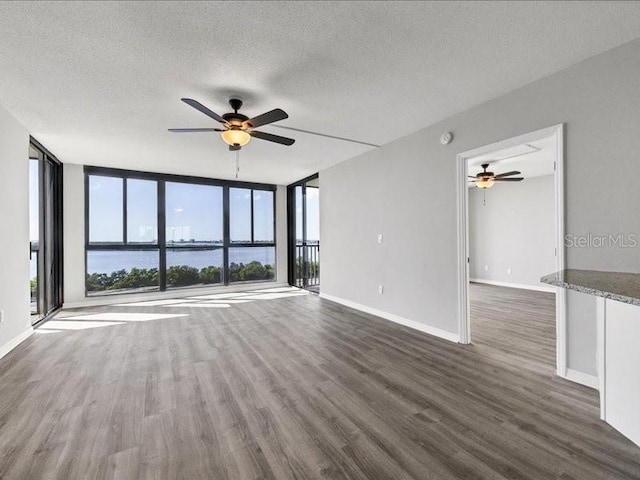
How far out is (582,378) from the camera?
2318 millimetres

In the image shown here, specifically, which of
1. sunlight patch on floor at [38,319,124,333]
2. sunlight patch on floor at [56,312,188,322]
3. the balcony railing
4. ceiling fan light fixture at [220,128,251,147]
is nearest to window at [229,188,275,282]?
the balcony railing

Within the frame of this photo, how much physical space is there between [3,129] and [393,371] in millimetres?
4569

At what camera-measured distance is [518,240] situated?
691 centimetres

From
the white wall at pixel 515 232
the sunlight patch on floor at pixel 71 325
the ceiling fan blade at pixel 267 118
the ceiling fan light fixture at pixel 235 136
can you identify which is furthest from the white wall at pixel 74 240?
the white wall at pixel 515 232

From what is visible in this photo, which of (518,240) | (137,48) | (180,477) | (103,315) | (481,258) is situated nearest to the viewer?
(180,477)

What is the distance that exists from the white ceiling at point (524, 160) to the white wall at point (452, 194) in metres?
1.19

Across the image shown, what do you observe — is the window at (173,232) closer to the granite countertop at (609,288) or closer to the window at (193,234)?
the window at (193,234)

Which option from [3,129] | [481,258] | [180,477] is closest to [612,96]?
[180,477]

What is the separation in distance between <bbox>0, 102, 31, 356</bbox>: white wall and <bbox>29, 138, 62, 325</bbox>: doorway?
0.57 m

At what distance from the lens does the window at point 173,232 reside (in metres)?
5.60

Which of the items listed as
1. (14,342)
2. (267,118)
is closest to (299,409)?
(267,118)

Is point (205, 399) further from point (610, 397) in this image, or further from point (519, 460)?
point (610, 397)

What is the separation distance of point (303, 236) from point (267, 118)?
472 centimetres

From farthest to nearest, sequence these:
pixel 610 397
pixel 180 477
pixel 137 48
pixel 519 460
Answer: pixel 137 48, pixel 610 397, pixel 519 460, pixel 180 477
